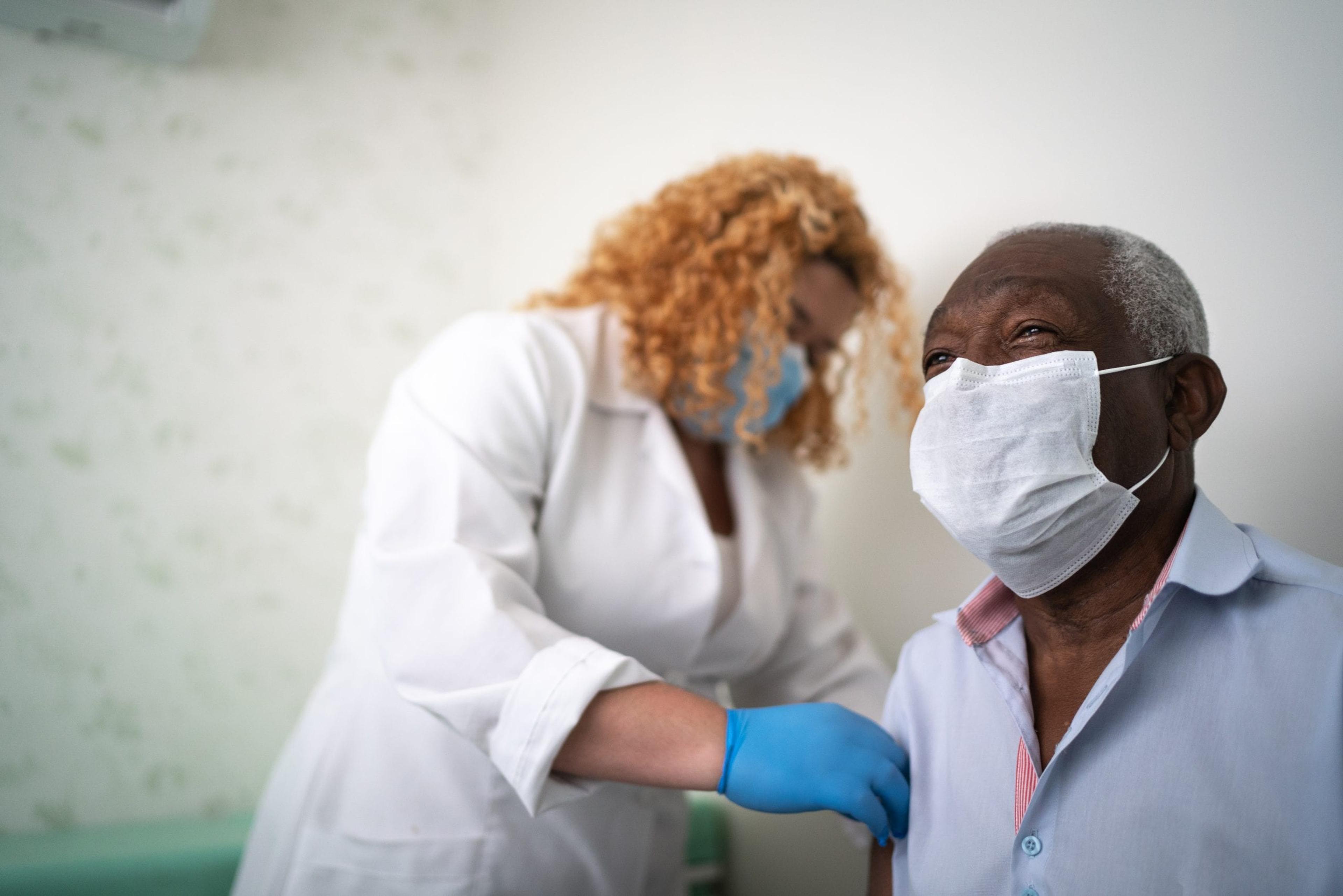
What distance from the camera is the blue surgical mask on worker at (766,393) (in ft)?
4.17

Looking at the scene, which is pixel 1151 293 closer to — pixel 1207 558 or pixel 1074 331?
pixel 1074 331

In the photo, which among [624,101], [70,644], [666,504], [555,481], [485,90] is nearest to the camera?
[555,481]

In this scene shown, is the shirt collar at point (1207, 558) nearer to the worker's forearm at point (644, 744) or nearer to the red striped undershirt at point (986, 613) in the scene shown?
the red striped undershirt at point (986, 613)

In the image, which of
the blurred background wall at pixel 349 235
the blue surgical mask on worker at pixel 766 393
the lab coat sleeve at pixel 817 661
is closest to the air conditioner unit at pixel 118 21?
the blurred background wall at pixel 349 235

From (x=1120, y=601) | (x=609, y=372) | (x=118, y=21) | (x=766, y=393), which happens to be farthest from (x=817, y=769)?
(x=118, y=21)

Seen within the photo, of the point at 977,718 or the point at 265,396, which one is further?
the point at 265,396

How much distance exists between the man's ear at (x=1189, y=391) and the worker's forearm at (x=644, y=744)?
1.73 ft

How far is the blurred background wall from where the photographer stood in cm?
100

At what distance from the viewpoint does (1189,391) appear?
2.34ft

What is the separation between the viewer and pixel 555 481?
116 centimetres

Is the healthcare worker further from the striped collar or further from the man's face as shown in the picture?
the man's face

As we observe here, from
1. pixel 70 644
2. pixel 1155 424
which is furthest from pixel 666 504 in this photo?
pixel 70 644

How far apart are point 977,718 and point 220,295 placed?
190 cm

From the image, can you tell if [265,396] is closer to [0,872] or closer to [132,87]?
[132,87]
